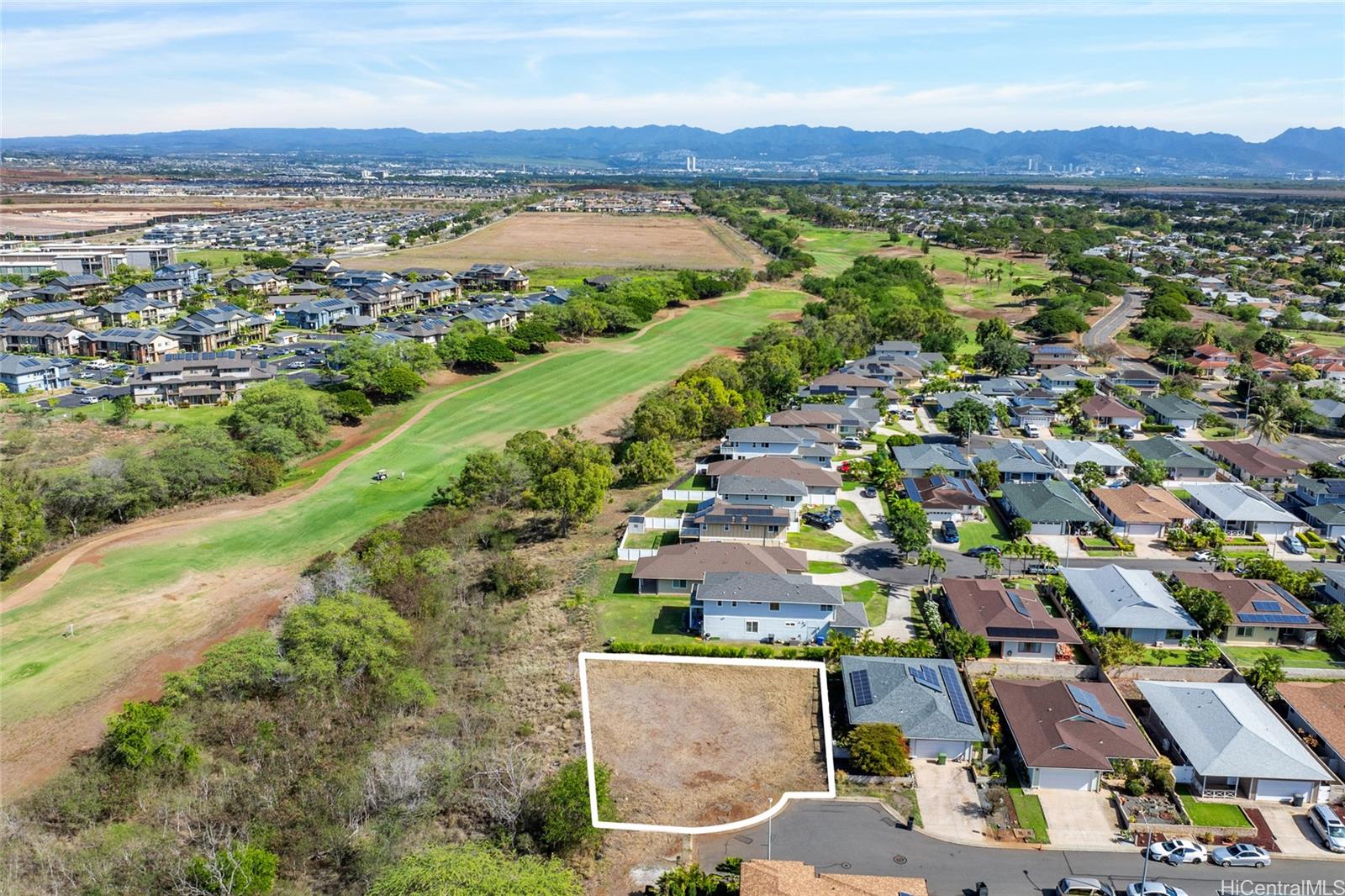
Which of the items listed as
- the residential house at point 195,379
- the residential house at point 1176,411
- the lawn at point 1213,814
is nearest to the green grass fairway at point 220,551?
the residential house at point 195,379

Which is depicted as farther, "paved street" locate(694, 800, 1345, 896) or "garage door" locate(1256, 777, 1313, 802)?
"garage door" locate(1256, 777, 1313, 802)

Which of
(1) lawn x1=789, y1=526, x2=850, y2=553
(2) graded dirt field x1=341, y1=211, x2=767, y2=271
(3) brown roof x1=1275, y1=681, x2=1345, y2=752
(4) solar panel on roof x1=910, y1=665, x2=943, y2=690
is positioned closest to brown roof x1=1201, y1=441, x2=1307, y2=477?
(3) brown roof x1=1275, y1=681, x2=1345, y2=752

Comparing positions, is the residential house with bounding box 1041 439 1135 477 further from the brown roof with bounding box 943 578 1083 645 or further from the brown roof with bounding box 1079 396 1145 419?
the brown roof with bounding box 943 578 1083 645

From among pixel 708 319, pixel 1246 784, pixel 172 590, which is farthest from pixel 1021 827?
pixel 708 319

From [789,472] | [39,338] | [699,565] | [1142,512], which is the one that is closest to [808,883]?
[699,565]

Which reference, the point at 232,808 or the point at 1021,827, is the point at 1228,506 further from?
the point at 232,808

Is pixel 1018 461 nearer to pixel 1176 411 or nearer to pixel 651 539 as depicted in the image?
pixel 1176 411

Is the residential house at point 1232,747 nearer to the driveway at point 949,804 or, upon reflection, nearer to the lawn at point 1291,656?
the lawn at point 1291,656
